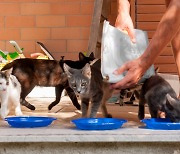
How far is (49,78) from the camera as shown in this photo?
Answer: 347 centimetres

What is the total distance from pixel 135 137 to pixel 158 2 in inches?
124

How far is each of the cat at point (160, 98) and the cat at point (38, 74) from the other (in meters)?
1.04

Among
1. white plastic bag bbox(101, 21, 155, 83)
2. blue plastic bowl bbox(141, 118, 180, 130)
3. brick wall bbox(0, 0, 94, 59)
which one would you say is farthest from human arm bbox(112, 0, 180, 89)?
brick wall bbox(0, 0, 94, 59)

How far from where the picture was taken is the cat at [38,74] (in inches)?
129

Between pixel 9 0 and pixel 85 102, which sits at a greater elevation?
pixel 9 0

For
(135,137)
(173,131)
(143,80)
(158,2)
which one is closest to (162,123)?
(173,131)

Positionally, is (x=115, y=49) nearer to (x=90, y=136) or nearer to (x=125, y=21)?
(x=125, y=21)

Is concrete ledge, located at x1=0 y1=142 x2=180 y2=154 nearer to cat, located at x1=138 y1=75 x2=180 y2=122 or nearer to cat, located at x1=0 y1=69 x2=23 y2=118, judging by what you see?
cat, located at x1=138 y1=75 x2=180 y2=122

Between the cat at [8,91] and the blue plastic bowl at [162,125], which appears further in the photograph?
the cat at [8,91]

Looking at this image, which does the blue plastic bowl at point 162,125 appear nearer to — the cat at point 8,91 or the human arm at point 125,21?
the human arm at point 125,21

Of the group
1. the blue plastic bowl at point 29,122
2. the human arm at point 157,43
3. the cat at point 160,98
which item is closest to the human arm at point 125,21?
the cat at point 160,98

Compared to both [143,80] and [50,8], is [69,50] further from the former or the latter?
[143,80]

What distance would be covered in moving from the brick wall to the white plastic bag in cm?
270

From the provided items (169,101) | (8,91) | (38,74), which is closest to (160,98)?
(169,101)
